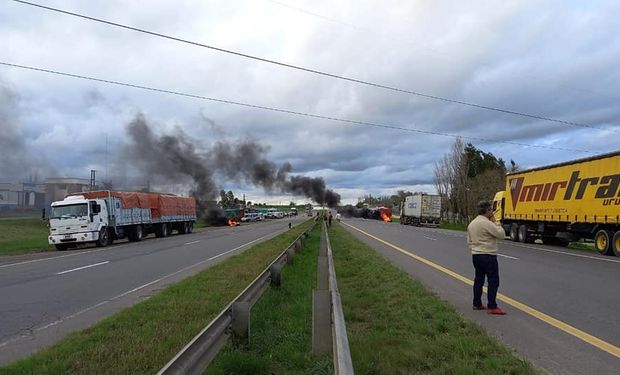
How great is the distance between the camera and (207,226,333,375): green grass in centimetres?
543

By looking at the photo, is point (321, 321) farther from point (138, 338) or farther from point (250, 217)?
point (250, 217)

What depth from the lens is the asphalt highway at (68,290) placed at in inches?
314

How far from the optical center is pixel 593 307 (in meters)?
8.97

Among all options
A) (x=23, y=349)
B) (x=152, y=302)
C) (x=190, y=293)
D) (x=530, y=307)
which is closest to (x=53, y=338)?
(x=23, y=349)

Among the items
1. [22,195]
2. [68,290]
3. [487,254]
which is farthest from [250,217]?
[487,254]

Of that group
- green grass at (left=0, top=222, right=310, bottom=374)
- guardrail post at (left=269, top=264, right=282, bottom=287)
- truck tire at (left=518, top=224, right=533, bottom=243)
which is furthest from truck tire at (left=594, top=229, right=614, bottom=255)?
green grass at (left=0, top=222, right=310, bottom=374)

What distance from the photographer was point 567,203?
2367 centimetres

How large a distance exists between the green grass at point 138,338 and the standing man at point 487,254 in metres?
4.23

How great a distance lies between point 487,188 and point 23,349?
182 feet

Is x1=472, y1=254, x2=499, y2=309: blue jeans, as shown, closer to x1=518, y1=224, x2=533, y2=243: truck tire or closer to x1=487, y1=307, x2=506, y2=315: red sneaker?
x1=487, y1=307, x2=506, y2=315: red sneaker

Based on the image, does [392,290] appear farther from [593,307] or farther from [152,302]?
[152,302]

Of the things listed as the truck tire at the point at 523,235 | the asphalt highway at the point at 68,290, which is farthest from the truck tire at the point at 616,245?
the asphalt highway at the point at 68,290

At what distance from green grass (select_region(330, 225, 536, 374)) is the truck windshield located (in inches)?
869

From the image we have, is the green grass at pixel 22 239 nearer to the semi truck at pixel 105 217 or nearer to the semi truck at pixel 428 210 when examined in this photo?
the semi truck at pixel 105 217
